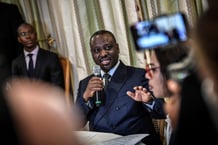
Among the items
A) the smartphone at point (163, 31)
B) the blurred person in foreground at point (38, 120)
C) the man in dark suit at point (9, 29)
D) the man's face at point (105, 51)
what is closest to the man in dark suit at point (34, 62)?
the man in dark suit at point (9, 29)

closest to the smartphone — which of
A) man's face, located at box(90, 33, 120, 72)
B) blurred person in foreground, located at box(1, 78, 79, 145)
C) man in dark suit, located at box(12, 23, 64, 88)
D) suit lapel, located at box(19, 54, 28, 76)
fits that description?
blurred person in foreground, located at box(1, 78, 79, 145)

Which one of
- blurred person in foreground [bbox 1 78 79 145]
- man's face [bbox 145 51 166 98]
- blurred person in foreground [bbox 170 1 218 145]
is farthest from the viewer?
man's face [bbox 145 51 166 98]

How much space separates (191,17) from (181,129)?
211 centimetres

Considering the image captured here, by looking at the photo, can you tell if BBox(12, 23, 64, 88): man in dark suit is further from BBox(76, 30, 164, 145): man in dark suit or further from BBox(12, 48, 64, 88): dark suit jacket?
BBox(76, 30, 164, 145): man in dark suit

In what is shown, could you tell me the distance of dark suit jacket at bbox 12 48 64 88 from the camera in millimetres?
3260

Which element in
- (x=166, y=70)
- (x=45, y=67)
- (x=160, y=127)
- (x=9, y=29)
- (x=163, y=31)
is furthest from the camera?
(x=9, y=29)

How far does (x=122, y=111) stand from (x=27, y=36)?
1.35 meters

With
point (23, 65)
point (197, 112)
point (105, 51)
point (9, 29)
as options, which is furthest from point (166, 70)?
point (9, 29)

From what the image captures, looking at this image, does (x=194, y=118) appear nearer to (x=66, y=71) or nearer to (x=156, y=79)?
(x=156, y=79)

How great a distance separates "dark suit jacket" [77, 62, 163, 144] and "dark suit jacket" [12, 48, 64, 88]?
85 cm

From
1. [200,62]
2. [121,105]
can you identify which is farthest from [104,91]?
[200,62]

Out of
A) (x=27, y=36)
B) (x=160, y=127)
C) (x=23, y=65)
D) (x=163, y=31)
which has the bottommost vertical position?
(x=160, y=127)

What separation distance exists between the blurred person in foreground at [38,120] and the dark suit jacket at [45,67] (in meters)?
2.50

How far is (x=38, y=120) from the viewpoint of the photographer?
0.71m
